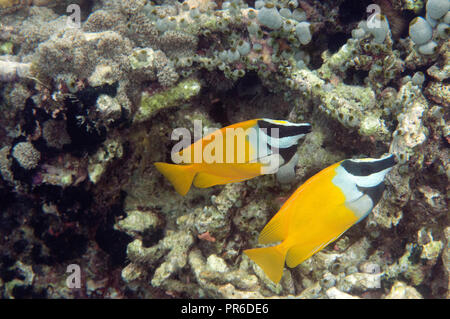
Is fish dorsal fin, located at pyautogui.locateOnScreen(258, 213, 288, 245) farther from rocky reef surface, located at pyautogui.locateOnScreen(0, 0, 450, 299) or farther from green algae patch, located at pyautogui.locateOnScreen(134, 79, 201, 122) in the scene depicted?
green algae patch, located at pyautogui.locateOnScreen(134, 79, 201, 122)

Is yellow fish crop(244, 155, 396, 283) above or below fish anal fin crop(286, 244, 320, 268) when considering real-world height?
above

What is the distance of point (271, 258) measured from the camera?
6.54 feet

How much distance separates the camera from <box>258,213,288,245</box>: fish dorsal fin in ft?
6.36

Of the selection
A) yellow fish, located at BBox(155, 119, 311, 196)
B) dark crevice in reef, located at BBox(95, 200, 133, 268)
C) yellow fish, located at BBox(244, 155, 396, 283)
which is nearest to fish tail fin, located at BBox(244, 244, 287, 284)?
yellow fish, located at BBox(244, 155, 396, 283)

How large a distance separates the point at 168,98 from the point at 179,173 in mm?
955

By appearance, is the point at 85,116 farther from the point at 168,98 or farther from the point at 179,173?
the point at 179,173

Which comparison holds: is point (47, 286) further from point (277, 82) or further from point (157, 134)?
point (277, 82)

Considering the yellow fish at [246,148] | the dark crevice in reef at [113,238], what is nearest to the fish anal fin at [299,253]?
the yellow fish at [246,148]

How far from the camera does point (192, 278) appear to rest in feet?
10.5

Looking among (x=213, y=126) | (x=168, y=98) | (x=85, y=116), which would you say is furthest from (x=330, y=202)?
(x=85, y=116)

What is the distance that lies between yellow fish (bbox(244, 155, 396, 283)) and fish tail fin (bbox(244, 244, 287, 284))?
0.4 inches

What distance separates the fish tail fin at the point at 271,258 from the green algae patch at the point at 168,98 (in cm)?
163

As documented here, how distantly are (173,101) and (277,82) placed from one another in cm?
104

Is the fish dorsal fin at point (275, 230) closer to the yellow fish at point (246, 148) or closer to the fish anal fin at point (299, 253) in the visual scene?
the fish anal fin at point (299, 253)
